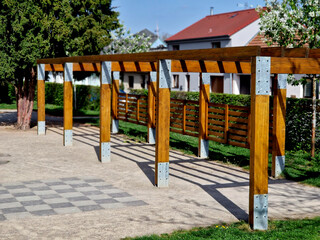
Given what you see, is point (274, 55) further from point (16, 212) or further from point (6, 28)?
point (6, 28)

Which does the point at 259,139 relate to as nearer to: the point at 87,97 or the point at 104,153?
the point at 104,153

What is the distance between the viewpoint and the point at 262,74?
24.8 ft

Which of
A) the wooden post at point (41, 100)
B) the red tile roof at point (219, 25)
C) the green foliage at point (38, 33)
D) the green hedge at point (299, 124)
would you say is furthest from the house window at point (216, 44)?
the green hedge at point (299, 124)

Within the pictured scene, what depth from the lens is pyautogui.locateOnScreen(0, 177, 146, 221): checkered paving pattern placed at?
856 centimetres

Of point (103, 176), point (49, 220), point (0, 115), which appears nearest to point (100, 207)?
point (49, 220)

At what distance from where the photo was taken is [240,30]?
4375 centimetres

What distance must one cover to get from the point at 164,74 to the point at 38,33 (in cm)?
996

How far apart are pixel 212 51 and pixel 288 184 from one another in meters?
4.25

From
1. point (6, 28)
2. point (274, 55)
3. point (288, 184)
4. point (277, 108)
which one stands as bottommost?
point (288, 184)

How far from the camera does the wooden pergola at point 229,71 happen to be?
7.60m

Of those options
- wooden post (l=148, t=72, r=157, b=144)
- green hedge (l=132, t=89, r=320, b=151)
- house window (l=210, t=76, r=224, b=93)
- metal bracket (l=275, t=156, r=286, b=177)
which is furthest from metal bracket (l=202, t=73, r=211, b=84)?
house window (l=210, t=76, r=224, b=93)

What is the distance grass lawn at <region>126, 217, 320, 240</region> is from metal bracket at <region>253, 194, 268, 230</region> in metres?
0.13

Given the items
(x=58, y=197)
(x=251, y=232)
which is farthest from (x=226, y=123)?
(x=251, y=232)

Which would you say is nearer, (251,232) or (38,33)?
(251,232)
